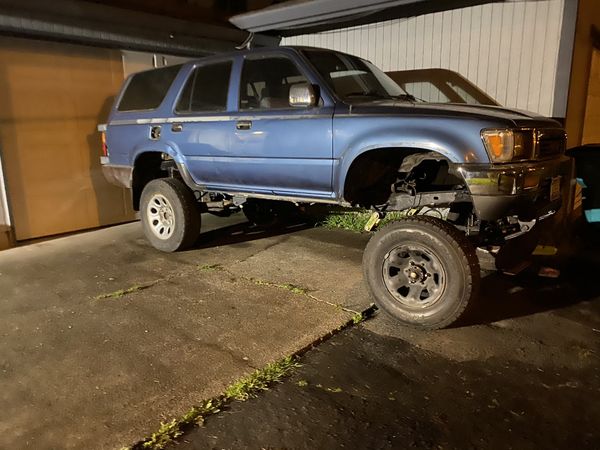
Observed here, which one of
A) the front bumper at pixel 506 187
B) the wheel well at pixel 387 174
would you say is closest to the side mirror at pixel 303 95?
the wheel well at pixel 387 174

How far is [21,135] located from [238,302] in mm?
4267

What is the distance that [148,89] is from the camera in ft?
19.6

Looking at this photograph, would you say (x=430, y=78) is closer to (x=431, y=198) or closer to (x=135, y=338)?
(x=431, y=198)

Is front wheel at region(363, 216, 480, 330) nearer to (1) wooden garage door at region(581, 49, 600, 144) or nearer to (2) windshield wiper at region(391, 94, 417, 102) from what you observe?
(2) windshield wiper at region(391, 94, 417, 102)

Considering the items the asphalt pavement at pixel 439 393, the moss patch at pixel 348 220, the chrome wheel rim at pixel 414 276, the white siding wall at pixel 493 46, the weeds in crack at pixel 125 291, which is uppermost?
the white siding wall at pixel 493 46

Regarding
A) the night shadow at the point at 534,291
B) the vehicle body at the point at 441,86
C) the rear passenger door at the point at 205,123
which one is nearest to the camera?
the night shadow at the point at 534,291

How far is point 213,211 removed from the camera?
626 cm

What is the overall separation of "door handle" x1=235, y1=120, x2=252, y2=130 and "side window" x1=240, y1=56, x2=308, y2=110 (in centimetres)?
16

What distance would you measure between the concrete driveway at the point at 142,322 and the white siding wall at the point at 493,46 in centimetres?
280

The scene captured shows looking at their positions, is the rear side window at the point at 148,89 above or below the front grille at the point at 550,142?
above

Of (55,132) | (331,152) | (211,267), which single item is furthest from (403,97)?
(55,132)

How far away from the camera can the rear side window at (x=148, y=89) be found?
5.75 m

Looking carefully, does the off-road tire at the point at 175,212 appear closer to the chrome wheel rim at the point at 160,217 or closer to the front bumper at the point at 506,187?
the chrome wheel rim at the point at 160,217

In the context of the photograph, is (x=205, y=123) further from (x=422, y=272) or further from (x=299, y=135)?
(x=422, y=272)
